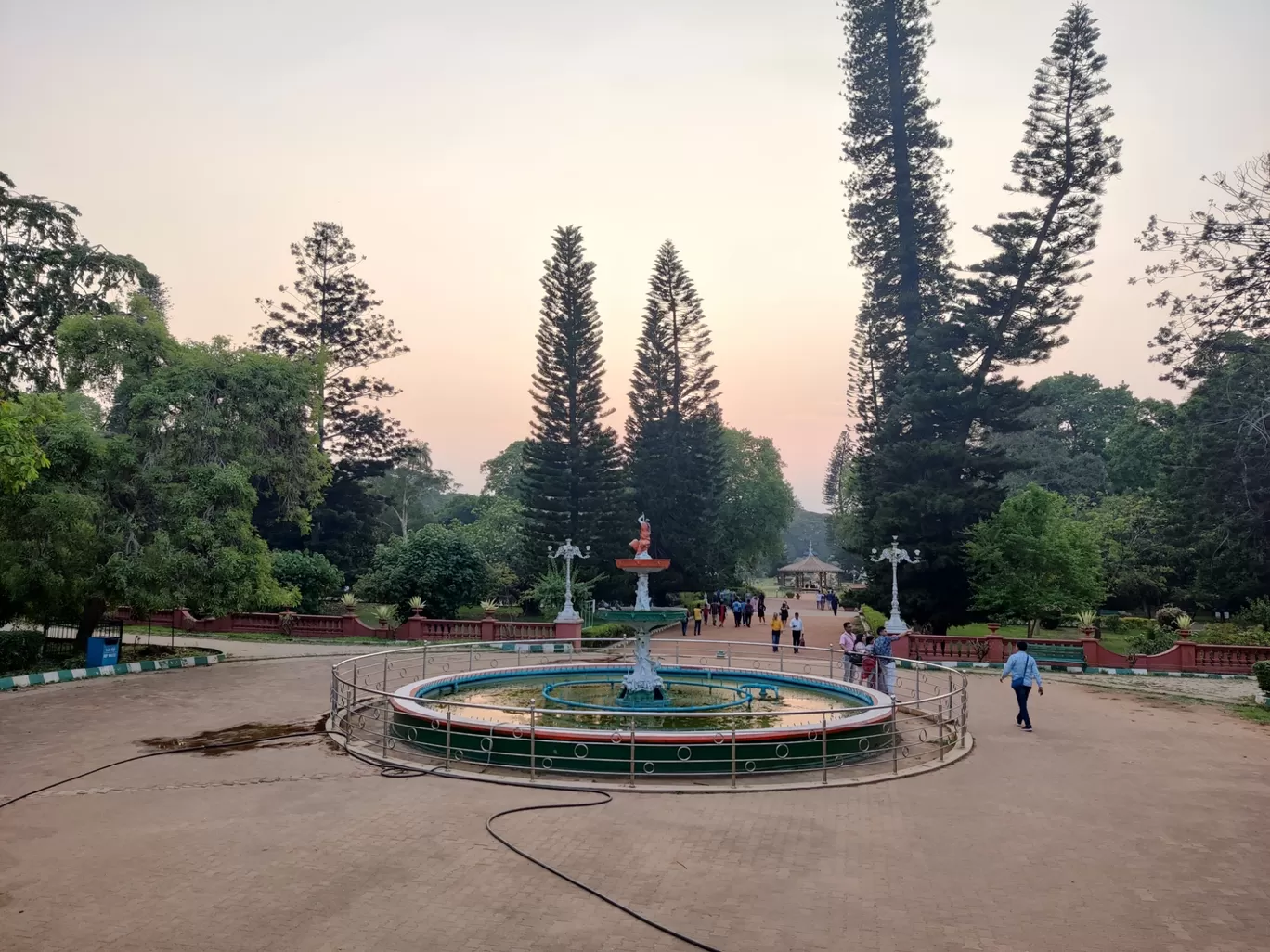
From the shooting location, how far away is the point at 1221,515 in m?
32.2

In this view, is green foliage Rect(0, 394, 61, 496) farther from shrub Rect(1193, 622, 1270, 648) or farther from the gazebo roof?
the gazebo roof

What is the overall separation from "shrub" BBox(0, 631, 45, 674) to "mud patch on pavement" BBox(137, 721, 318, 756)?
814 cm

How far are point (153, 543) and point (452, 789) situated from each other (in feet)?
42.4

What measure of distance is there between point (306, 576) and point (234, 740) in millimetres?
A: 20598

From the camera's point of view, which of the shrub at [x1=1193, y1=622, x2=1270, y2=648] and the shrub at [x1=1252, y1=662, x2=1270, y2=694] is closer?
the shrub at [x1=1252, y1=662, x2=1270, y2=694]

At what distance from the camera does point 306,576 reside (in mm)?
30594

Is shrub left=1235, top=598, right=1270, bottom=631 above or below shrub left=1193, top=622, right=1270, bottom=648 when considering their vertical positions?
above

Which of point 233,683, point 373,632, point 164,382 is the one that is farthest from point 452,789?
point 373,632

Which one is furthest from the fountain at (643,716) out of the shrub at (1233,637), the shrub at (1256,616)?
the shrub at (1256,616)

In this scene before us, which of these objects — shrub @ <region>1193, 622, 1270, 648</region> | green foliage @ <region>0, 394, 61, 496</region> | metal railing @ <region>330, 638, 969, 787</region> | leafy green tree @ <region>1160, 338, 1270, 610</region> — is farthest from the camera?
leafy green tree @ <region>1160, 338, 1270, 610</region>

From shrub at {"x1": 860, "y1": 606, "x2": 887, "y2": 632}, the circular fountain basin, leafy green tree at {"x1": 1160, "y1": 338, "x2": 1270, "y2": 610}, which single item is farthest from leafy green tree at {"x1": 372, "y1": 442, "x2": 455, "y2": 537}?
the circular fountain basin

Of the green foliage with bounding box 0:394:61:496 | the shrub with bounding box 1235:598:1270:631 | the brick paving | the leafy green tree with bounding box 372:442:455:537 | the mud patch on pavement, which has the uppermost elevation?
the leafy green tree with bounding box 372:442:455:537

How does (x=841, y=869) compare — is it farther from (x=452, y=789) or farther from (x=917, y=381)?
(x=917, y=381)

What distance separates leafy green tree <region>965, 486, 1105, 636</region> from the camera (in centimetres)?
2612
